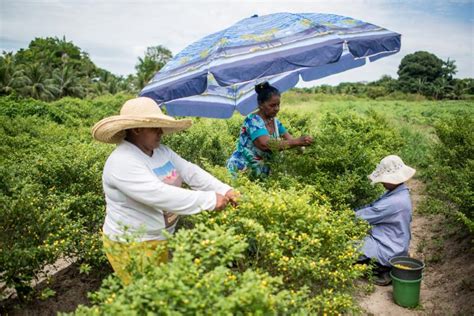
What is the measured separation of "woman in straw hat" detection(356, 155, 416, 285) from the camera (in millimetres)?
4137

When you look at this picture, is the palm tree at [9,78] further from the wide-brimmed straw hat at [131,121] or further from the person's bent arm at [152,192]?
the person's bent arm at [152,192]

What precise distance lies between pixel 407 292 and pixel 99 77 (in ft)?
188

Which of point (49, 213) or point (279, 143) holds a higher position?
point (279, 143)

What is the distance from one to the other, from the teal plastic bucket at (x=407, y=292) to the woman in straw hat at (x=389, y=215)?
1.19 ft

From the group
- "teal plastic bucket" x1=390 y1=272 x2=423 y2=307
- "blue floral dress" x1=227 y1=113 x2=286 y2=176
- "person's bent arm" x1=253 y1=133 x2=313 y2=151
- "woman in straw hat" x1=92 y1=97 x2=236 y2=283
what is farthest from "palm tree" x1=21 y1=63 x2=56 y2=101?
"teal plastic bucket" x1=390 y1=272 x2=423 y2=307

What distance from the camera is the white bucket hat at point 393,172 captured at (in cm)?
412

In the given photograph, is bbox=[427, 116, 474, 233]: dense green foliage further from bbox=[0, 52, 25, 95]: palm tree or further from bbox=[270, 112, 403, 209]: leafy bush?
bbox=[0, 52, 25, 95]: palm tree

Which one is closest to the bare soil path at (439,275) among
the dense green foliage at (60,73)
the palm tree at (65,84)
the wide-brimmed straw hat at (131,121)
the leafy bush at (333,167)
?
the leafy bush at (333,167)

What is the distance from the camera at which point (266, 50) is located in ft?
12.1

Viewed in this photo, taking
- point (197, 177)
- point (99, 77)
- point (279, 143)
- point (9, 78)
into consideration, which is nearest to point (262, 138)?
point (279, 143)

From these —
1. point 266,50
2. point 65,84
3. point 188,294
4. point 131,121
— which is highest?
point 266,50

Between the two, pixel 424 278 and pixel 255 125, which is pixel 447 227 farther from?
pixel 255 125

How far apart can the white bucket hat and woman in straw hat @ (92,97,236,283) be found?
2029 millimetres

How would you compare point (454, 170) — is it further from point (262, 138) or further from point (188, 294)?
point (188, 294)
